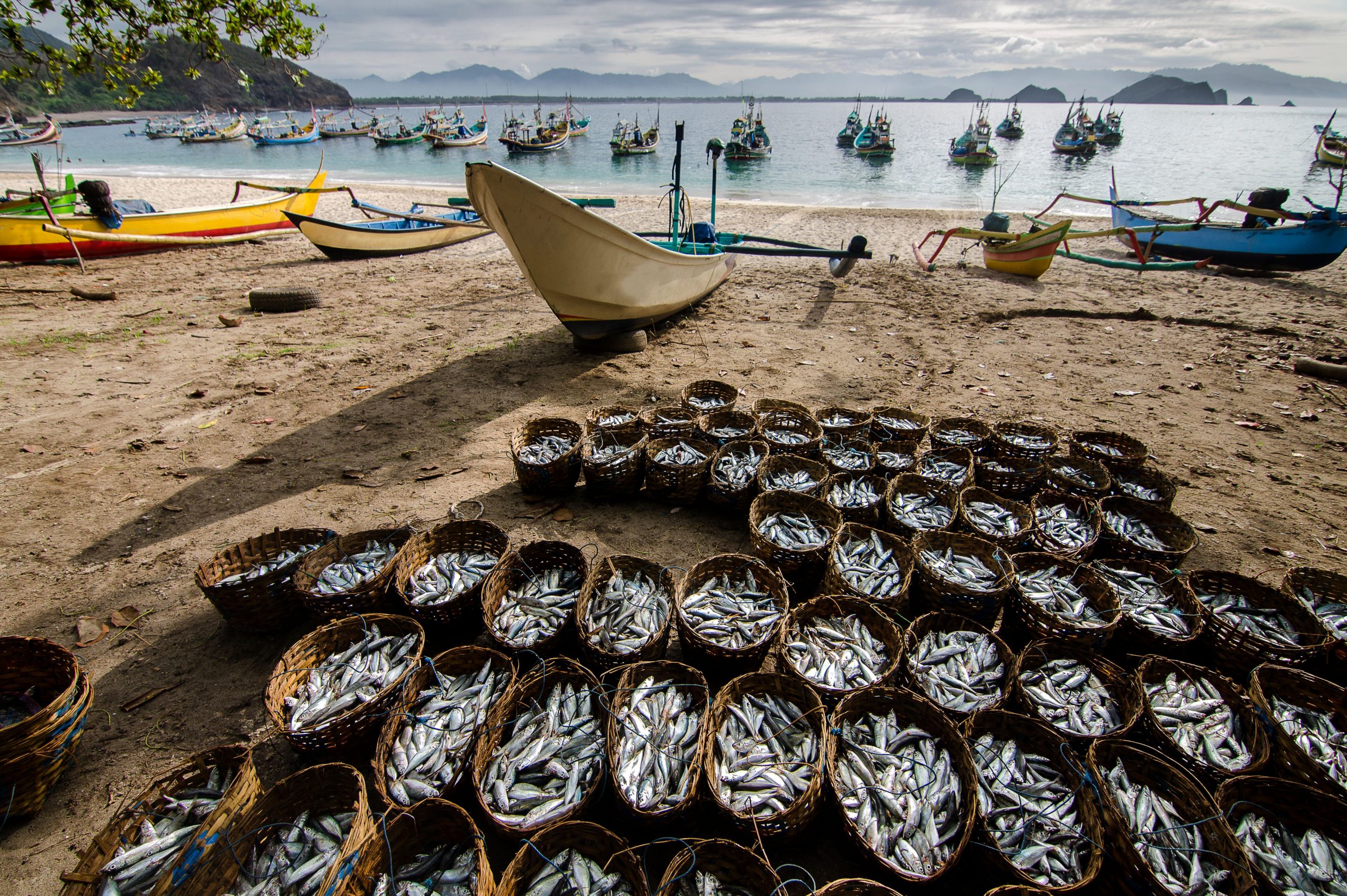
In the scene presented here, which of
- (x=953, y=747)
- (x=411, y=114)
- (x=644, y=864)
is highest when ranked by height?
(x=411, y=114)

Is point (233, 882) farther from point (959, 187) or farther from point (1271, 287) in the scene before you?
point (959, 187)

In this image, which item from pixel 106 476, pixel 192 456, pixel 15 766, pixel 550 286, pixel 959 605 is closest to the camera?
pixel 15 766

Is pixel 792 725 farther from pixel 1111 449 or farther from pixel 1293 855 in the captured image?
pixel 1111 449

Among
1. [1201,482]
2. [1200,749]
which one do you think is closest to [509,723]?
[1200,749]

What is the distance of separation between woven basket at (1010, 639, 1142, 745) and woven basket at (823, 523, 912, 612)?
73 centimetres

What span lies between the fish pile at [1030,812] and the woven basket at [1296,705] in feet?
3.64

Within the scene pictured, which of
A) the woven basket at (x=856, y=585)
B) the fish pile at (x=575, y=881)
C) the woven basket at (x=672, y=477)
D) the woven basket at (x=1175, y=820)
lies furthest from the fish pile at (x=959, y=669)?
the woven basket at (x=672, y=477)

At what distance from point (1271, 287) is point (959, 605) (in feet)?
48.7

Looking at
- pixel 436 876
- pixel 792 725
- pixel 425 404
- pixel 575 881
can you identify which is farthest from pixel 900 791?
pixel 425 404

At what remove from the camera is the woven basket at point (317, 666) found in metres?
2.81

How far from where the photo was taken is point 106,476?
5.35 metres

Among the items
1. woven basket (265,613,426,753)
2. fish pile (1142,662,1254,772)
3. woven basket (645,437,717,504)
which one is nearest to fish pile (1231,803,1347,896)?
fish pile (1142,662,1254,772)

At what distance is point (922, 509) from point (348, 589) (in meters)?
4.23

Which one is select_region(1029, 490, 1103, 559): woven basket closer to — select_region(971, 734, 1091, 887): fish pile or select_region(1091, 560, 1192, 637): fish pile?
select_region(1091, 560, 1192, 637): fish pile
